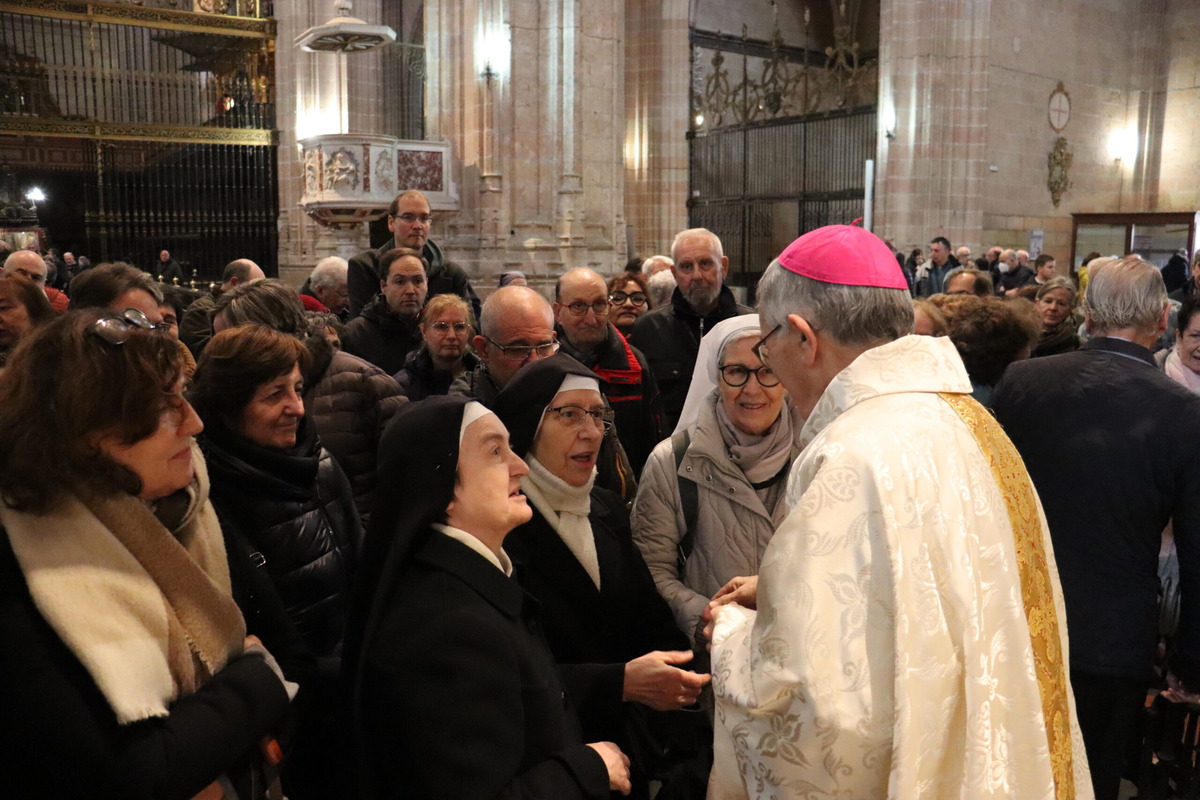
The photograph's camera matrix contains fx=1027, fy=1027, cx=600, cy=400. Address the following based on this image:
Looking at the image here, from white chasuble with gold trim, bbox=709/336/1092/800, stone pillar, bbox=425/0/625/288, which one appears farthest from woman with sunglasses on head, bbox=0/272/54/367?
stone pillar, bbox=425/0/625/288

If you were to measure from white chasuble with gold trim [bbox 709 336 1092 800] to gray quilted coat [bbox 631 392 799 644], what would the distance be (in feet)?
3.18

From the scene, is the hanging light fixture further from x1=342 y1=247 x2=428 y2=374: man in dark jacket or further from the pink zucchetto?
the pink zucchetto

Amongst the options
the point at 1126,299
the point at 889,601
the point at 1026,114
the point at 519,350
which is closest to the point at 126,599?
the point at 889,601

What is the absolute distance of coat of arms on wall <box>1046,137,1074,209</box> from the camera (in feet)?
57.6

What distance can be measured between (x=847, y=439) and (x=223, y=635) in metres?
1.14

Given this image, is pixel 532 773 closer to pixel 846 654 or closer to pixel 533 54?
pixel 846 654

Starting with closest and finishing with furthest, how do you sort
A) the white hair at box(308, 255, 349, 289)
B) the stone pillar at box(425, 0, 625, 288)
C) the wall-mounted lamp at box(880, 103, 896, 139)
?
the white hair at box(308, 255, 349, 289)
the stone pillar at box(425, 0, 625, 288)
the wall-mounted lamp at box(880, 103, 896, 139)

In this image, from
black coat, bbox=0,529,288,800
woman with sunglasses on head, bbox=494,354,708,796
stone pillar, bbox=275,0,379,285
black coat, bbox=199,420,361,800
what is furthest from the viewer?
stone pillar, bbox=275,0,379,285

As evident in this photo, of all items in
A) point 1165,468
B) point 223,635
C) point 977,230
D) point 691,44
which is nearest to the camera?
point 223,635

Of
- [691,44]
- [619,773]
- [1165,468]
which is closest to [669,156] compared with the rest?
[691,44]

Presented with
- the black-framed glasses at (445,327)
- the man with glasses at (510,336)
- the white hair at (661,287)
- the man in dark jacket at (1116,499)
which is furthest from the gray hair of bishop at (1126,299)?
the white hair at (661,287)

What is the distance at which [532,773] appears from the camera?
184 centimetres

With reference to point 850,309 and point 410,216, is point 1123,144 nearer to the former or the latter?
point 410,216

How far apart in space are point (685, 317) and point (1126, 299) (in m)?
2.39
